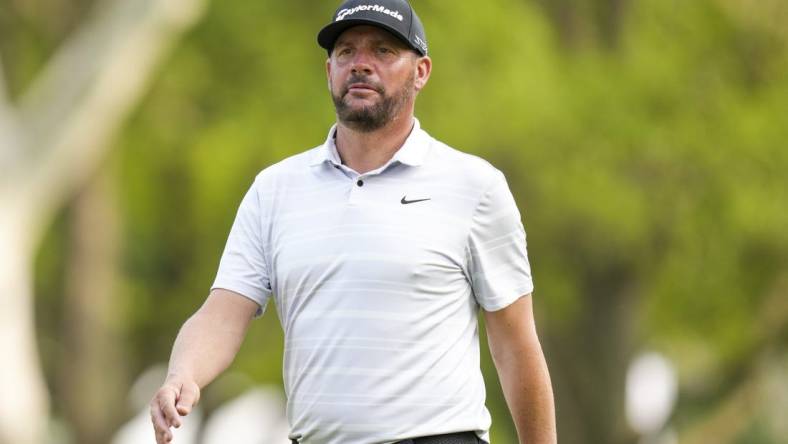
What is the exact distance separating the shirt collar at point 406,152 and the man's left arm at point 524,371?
17.7 inches

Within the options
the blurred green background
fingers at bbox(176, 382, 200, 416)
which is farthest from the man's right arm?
Result: the blurred green background

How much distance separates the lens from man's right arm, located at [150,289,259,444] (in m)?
4.75

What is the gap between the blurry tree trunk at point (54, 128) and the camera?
17625mm

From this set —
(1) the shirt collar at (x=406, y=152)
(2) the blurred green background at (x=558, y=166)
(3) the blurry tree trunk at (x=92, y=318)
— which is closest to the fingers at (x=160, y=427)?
(1) the shirt collar at (x=406, y=152)

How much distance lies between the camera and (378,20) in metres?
5.11

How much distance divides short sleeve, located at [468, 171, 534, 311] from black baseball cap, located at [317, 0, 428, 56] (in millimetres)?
440

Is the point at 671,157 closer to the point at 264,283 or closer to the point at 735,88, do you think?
the point at 735,88

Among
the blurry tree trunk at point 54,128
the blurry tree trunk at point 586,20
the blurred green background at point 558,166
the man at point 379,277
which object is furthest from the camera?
the blurry tree trunk at point 586,20

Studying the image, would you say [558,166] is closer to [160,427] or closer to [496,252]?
[496,252]

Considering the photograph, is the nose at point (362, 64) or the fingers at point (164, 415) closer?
the fingers at point (164, 415)

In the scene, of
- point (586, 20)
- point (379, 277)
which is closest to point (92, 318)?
point (586, 20)

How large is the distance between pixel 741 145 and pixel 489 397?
21.5ft

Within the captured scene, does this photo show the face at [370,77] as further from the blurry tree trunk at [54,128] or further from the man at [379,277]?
the blurry tree trunk at [54,128]

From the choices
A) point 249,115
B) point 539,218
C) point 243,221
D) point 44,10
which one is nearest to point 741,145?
point 539,218
